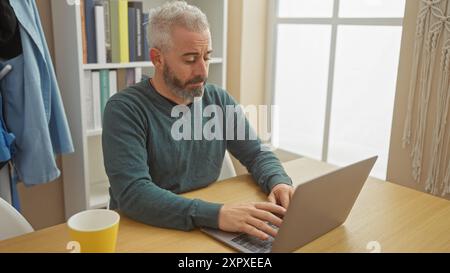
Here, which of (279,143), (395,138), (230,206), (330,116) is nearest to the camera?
(230,206)

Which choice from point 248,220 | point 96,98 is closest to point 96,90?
point 96,98

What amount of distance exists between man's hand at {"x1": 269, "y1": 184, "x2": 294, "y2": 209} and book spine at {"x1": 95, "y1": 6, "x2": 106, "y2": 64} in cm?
116

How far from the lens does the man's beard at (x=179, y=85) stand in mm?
1405

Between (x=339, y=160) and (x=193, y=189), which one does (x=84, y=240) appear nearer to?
(x=193, y=189)

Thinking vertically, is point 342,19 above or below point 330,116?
above

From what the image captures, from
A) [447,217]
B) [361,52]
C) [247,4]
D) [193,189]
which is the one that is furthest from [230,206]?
[247,4]

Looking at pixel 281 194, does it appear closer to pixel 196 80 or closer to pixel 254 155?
pixel 254 155

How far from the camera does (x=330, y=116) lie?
2.44 metres

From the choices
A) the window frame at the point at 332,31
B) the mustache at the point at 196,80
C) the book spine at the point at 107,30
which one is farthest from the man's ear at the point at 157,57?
the window frame at the point at 332,31

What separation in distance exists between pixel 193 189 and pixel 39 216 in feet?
4.17

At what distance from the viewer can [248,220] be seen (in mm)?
1027

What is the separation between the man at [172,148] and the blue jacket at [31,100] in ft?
1.64

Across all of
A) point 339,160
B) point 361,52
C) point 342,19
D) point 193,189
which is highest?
point 342,19

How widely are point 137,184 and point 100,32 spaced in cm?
108
